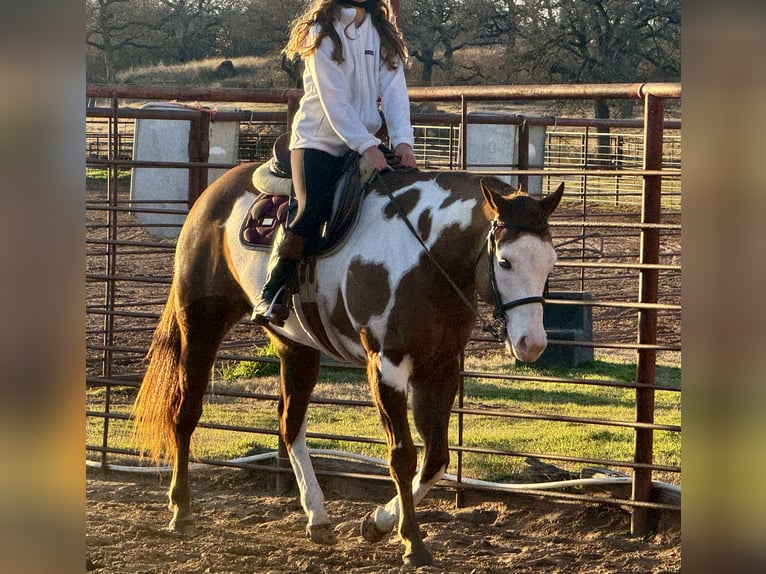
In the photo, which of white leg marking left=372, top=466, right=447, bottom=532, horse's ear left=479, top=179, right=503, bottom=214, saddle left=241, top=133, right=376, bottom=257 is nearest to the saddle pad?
saddle left=241, top=133, right=376, bottom=257

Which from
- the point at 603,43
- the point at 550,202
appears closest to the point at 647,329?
→ the point at 550,202

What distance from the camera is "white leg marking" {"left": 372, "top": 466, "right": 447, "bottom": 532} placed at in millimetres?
4055

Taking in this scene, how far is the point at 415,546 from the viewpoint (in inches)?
157

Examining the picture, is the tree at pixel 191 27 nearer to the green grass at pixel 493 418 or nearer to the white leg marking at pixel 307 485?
the green grass at pixel 493 418

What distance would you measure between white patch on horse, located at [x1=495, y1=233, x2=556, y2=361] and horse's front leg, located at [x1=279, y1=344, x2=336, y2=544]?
148 cm

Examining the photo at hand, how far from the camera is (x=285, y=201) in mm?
4305

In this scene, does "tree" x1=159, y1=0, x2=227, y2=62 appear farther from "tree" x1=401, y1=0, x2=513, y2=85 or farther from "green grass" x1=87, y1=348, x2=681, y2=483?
"green grass" x1=87, y1=348, x2=681, y2=483

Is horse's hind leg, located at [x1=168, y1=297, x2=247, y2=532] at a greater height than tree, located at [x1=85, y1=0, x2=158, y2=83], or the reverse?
tree, located at [x1=85, y1=0, x2=158, y2=83]

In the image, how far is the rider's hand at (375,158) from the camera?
390 cm

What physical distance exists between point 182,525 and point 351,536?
79cm
